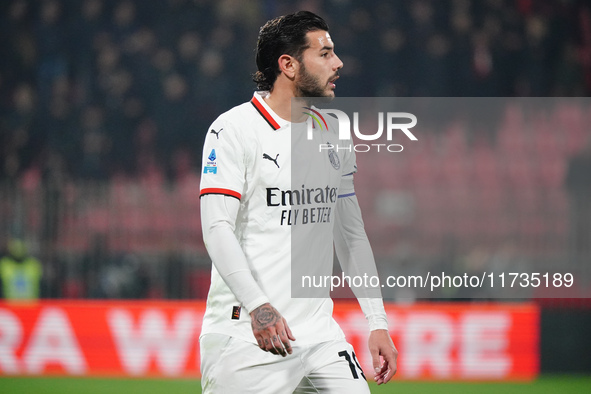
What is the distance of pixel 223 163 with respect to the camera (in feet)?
8.79

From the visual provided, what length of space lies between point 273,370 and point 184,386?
5.28m

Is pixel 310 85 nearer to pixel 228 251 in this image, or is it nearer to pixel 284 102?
pixel 284 102

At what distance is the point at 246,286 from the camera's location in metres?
2.51

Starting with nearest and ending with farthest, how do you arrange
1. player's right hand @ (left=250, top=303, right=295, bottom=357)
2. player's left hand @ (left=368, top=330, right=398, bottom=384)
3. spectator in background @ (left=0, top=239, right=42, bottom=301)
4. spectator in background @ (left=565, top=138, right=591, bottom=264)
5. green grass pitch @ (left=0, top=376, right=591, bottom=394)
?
player's right hand @ (left=250, top=303, right=295, bottom=357), player's left hand @ (left=368, top=330, right=398, bottom=384), green grass pitch @ (left=0, top=376, right=591, bottom=394), spectator in background @ (left=565, top=138, right=591, bottom=264), spectator in background @ (left=0, top=239, right=42, bottom=301)

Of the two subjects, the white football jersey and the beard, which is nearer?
the white football jersey

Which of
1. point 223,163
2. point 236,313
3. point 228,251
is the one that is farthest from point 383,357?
point 223,163

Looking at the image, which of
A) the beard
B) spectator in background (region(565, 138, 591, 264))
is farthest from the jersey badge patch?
spectator in background (region(565, 138, 591, 264))

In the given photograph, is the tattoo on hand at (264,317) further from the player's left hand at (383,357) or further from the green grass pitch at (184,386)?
the green grass pitch at (184,386)

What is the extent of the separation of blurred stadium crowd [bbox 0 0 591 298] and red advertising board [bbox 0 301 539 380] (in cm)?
52

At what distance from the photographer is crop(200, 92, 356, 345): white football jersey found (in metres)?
2.71

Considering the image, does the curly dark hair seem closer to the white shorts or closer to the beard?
the beard

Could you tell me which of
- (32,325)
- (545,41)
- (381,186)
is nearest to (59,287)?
(32,325)

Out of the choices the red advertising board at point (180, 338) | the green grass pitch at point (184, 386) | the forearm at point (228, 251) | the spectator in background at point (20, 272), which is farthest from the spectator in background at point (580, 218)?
the forearm at point (228, 251)

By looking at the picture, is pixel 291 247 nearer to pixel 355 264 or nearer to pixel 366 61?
pixel 355 264
